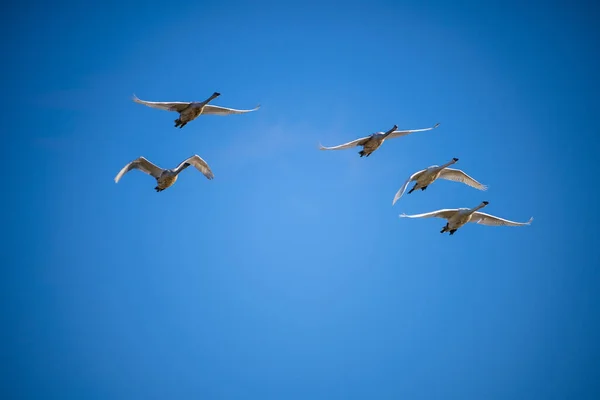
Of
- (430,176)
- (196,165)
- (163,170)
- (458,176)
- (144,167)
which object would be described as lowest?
(430,176)

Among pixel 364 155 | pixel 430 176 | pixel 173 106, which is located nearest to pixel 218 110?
pixel 173 106

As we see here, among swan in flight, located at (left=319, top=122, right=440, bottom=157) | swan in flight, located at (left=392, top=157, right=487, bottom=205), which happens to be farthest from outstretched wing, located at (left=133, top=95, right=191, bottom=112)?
swan in flight, located at (left=392, top=157, right=487, bottom=205)

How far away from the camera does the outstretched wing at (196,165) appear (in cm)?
3158

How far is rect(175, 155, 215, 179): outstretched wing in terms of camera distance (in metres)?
31.6

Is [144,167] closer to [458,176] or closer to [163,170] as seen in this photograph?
[163,170]

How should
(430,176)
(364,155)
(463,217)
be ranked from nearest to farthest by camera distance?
(430,176) < (463,217) < (364,155)

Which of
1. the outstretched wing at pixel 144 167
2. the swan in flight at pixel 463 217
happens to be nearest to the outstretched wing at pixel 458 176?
the swan in flight at pixel 463 217

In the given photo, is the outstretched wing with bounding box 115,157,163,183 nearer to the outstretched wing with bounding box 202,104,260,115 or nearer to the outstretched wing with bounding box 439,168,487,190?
the outstretched wing with bounding box 202,104,260,115

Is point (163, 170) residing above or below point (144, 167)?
below

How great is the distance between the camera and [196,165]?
106 ft

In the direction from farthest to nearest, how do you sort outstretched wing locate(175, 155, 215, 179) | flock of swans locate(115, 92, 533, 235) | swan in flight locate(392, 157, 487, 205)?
1. outstretched wing locate(175, 155, 215, 179)
2. flock of swans locate(115, 92, 533, 235)
3. swan in flight locate(392, 157, 487, 205)

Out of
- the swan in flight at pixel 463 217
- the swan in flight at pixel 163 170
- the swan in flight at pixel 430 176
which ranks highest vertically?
the swan in flight at pixel 163 170

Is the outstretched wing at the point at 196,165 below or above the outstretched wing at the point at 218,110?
below

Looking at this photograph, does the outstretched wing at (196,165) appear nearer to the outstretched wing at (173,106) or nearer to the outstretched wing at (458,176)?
the outstretched wing at (173,106)
